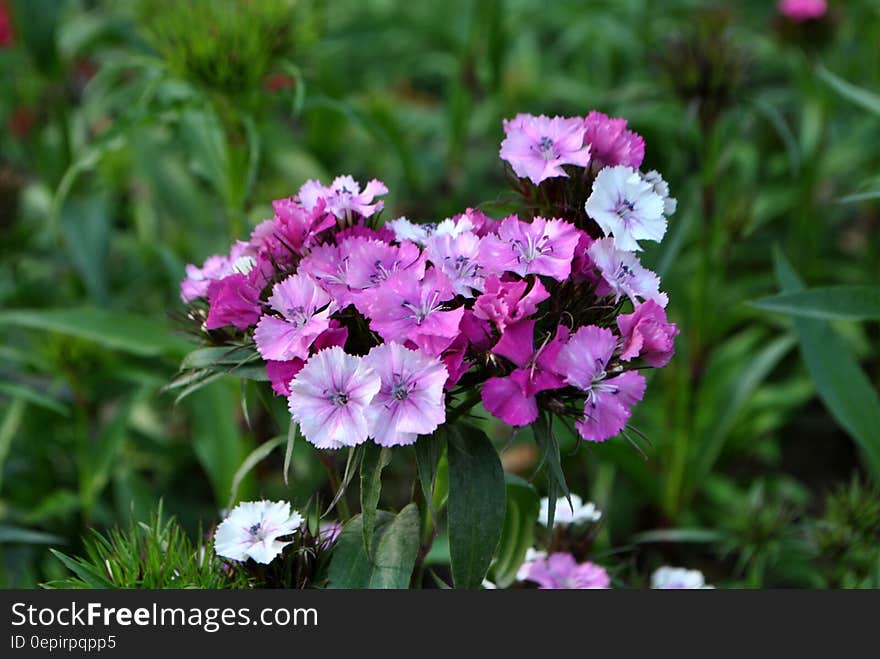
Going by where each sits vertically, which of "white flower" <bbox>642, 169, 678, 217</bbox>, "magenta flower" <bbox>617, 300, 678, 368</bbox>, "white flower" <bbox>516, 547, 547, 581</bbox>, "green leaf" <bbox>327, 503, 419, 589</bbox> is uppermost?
"white flower" <bbox>642, 169, 678, 217</bbox>

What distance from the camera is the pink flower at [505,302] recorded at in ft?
2.65

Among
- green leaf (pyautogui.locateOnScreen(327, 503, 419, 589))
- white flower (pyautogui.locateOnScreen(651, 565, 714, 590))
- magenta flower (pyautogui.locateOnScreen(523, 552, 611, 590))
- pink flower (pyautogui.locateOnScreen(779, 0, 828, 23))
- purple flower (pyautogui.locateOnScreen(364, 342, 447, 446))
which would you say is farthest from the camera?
pink flower (pyautogui.locateOnScreen(779, 0, 828, 23))

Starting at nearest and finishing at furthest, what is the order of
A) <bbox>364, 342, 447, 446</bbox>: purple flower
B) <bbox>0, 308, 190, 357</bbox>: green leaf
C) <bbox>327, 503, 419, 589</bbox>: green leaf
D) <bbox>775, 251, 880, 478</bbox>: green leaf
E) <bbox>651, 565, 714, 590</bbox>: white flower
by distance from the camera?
1. <bbox>364, 342, 447, 446</bbox>: purple flower
2. <bbox>327, 503, 419, 589</bbox>: green leaf
3. <bbox>651, 565, 714, 590</bbox>: white flower
4. <bbox>775, 251, 880, 478</bbox>: green leaf
5. <bbox>0, 308, 190, 357</bbox>: green leaf

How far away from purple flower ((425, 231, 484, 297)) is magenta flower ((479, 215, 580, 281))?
0.4 inches

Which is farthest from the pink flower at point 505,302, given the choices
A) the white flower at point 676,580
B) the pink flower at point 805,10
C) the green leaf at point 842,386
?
the pink flower at point 805,10

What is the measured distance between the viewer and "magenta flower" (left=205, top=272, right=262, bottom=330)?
2.88ft

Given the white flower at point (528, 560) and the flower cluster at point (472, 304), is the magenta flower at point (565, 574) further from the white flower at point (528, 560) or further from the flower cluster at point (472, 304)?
the flower cluster at point (472, 304)

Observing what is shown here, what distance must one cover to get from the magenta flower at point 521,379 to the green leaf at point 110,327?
2.88ft

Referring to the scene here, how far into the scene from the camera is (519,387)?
807 millimetres

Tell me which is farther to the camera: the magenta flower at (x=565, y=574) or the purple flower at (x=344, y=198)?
the magenta flower at (x=565, y=574)

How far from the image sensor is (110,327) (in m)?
1.66

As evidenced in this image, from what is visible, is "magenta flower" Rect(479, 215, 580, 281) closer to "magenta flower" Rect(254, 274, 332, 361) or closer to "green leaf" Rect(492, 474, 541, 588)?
"magenta flower" Rect(254, 274, 332, 361)

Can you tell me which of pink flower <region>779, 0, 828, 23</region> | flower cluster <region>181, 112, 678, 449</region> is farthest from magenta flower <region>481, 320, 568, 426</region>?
pink flower <region>779, 0, 828, 23</region>

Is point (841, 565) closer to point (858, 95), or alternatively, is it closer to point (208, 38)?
point (858, 95)
